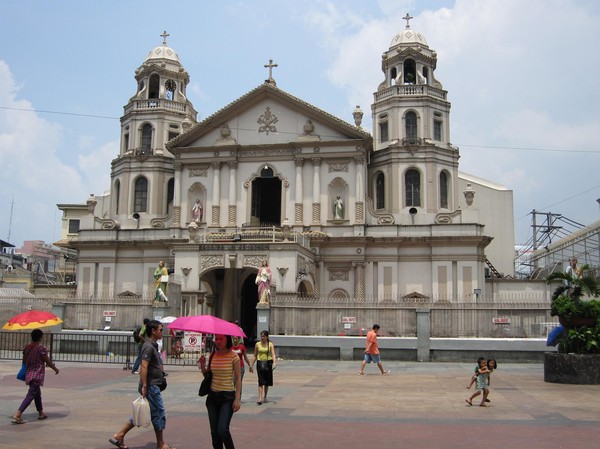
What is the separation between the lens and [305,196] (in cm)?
4428

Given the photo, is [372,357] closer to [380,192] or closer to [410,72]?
[380,192]

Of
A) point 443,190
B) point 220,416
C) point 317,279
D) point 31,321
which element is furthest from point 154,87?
point 220,416

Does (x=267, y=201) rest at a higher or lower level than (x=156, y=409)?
higher

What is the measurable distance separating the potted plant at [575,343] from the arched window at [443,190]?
24501 mm

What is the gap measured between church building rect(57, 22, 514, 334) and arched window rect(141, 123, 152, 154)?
0.24ft

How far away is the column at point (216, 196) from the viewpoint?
4478 centimetres

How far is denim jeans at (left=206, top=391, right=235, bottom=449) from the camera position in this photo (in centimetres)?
930

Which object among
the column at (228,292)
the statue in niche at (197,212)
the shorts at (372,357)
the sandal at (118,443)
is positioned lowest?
the sandal at (118,443)

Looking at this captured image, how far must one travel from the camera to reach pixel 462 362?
2766 cm

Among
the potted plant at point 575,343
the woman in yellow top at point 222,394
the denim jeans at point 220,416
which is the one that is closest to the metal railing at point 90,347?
the potted plant at point 575,343

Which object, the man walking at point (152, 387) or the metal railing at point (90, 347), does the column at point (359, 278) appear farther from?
the man walking at point (152, 387)

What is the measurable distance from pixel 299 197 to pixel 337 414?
3056cm

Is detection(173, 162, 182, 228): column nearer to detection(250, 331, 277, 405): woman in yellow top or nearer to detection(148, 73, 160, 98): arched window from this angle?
detection(148, 73, 160, 98): arched window

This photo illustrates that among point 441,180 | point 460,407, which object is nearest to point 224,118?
point 441,180
